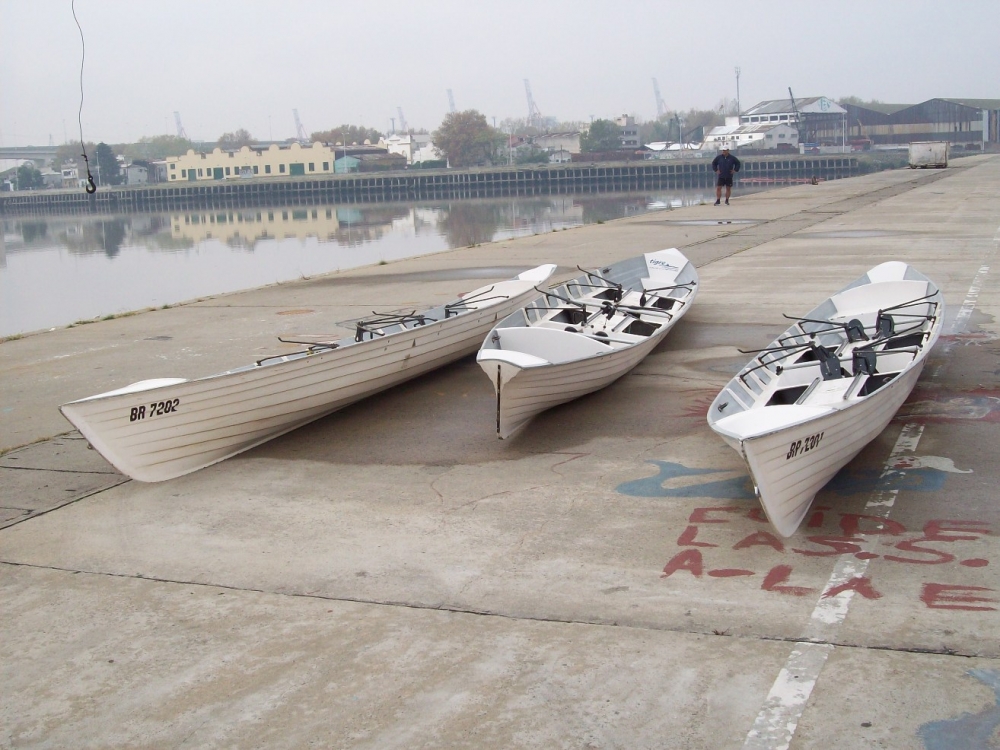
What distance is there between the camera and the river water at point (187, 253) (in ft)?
85.5

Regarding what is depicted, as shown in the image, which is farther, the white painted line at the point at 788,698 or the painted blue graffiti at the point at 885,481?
the painted blue graffiti at the point at 885,481

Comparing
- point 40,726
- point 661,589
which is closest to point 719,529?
point 661,589

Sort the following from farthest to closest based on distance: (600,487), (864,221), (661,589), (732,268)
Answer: (864,221) → (732,268) → (600,487) → (661,589)

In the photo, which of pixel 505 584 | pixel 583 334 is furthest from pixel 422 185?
pixel 505 584

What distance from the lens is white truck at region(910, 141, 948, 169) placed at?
62062mm

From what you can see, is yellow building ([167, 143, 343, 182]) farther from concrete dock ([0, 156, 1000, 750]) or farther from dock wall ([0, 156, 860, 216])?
concrete dock ([0, 156, 1000, 750])

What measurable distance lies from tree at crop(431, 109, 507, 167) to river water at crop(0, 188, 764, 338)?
9697 cm

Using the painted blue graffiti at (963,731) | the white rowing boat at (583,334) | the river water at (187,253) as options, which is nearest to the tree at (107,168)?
the river water at (187,253)

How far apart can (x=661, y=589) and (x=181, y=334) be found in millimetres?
10553

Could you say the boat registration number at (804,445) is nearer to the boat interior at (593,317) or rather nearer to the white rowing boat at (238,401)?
the boat interior at (593,317)

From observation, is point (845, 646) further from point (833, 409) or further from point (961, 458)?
point (961, 458)

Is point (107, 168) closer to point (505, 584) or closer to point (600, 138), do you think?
point (600, 138)

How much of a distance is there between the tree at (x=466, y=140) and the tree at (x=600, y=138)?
59.5 ft

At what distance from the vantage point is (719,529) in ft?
22.1
